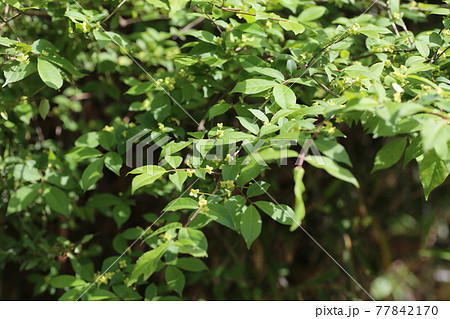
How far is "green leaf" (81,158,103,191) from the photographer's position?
1203mm

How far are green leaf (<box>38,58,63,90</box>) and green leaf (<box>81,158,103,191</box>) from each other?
257 mm

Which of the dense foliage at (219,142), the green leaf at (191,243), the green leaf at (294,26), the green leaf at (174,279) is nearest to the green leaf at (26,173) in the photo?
the dense foliage at (219,142)

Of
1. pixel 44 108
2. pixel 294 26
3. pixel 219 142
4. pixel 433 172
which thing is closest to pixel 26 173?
pixel 44 108

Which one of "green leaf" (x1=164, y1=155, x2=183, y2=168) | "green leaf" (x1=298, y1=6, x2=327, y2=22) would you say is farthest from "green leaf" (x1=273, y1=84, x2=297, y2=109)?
"green leaf" (x1=298, y1=6, x2=327, y2=22)

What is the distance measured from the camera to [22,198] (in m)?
1.29

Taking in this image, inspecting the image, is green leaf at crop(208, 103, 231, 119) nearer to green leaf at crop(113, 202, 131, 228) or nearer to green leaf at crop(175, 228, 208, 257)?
green leaf at crop(175, 228, 208, 257)

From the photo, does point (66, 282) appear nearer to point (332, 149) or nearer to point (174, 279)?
point (174, 279)

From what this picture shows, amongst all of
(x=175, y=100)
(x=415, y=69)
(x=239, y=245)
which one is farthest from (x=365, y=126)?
(x=239, y=245)

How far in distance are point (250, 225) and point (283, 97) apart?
33 centimetres

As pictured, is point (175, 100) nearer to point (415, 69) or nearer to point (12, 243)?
point (415, 69)

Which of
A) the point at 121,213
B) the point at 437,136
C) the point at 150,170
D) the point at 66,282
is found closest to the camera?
the point at 437,136

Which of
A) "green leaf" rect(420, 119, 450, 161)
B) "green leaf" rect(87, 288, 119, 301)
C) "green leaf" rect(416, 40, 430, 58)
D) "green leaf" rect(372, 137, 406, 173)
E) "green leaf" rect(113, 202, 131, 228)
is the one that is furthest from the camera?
"green leaf" rect(113, 202, 131, 228)

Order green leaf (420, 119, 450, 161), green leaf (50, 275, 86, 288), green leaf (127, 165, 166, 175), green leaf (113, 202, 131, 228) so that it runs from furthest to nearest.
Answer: green leaf (113, 202, 131, 228), green leaf (50, 275, 86, 288), green leaf (127, 165, 166, 175), green leaf (420, 119, 450, 161)

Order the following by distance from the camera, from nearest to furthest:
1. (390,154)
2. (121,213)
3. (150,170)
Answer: (390,154), (150,170), (121,213)
